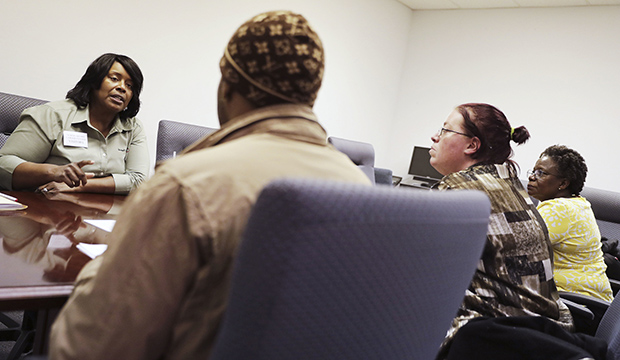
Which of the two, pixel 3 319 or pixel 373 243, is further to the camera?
pixel 3 319

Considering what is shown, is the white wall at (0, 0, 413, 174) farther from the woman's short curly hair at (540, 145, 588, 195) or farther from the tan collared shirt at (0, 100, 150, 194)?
the woman's short curly hair at (540, 145, 588, 195)

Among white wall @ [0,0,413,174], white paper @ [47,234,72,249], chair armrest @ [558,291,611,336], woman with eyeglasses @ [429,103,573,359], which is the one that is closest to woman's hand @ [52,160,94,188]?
white paper @ [47,234,72,249]

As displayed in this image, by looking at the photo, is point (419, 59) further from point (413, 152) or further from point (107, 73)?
point (107, 73)

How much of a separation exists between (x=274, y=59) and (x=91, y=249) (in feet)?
2.43

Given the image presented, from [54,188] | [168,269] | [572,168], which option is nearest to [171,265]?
[168,269]

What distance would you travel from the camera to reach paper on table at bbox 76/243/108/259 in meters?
1.24

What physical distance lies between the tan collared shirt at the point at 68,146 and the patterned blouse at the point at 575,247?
6.48 feet

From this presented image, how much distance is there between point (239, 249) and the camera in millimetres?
616

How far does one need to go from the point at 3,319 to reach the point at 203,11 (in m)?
3.60

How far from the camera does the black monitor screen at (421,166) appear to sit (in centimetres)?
726

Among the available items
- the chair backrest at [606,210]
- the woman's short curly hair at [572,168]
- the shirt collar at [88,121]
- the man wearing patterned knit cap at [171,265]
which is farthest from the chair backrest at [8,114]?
the chair backrest at [606,210]

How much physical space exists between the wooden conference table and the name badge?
0.56m

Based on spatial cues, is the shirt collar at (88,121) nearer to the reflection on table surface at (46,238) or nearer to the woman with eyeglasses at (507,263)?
the reflection on table surface at (46,238)

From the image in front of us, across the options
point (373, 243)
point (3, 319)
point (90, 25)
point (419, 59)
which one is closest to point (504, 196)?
point (373, 243)
